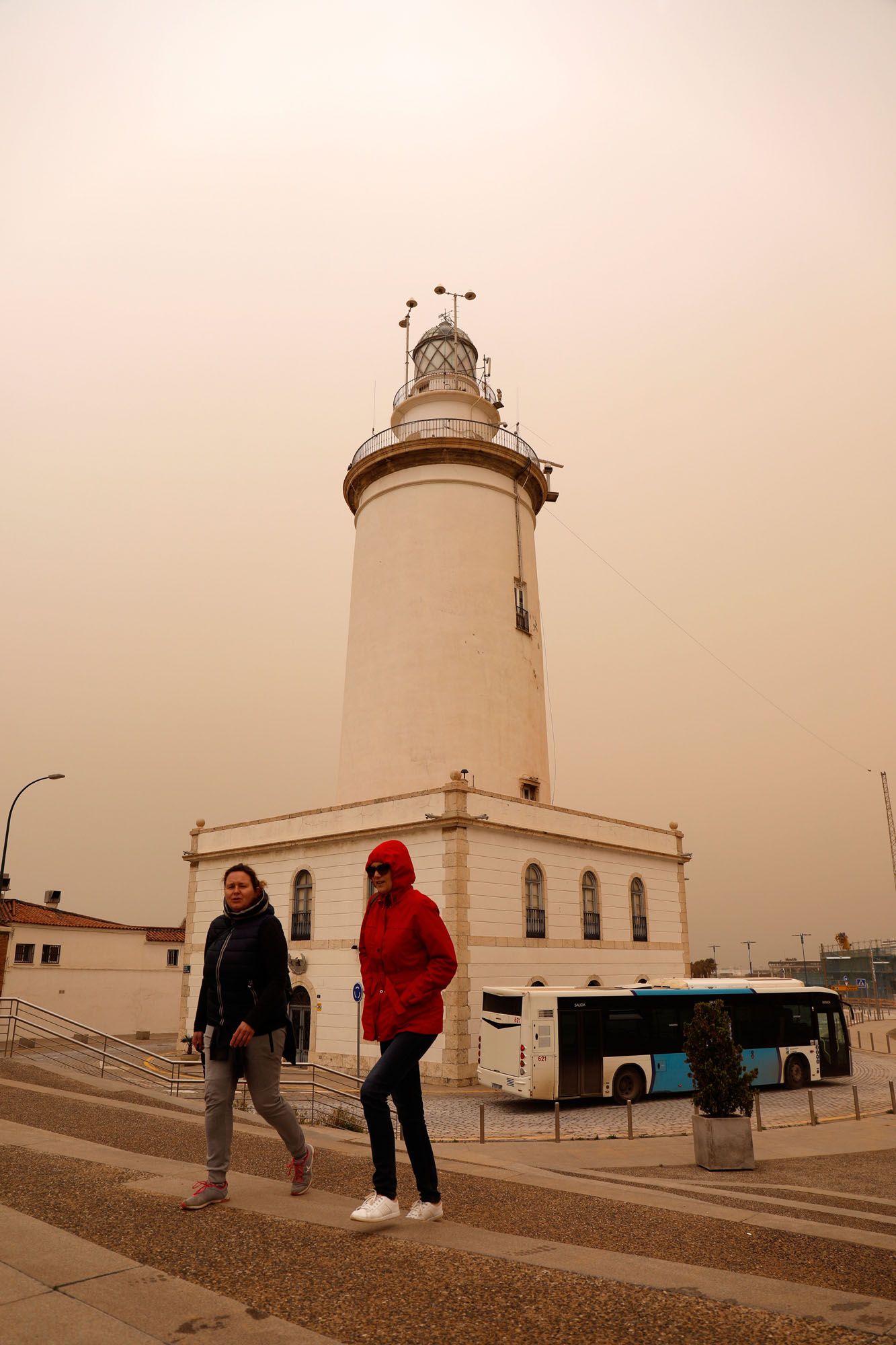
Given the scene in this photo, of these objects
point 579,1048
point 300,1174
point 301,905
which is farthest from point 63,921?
point 300,1174

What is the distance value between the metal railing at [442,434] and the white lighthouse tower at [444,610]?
0.18 feet

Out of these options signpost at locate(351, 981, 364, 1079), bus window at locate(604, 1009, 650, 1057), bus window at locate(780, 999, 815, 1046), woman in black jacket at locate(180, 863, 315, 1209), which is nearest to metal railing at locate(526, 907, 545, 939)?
signpost at locate(351, 981, 364, 1079)

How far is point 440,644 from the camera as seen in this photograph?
93.9 ft

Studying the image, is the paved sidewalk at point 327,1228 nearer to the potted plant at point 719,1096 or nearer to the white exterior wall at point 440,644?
the potted plant at point 719,1096

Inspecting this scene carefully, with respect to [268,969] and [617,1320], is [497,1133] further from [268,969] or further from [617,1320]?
[617,1320]

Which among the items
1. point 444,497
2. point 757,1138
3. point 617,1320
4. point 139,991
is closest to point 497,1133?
point 757,1138

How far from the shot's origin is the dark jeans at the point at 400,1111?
17.6ft

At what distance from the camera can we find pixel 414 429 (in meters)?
32.2

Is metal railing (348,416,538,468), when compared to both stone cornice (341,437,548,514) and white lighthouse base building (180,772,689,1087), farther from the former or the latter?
white lighthouse base building (180,772,689,1087)

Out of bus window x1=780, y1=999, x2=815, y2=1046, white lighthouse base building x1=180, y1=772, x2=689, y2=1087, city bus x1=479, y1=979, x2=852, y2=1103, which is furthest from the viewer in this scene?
white lighthouse base building x1=180, y1=772, x2=689, y2=1087

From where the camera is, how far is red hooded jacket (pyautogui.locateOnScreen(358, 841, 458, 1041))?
18.1 feet

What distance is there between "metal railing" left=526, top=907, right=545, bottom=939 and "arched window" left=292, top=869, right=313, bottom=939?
6.57 metres

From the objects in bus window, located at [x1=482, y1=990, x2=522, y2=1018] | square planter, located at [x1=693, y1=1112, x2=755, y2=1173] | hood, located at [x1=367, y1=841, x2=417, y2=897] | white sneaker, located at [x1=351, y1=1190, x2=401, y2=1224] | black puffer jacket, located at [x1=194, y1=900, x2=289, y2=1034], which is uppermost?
hood, located at [x1=367, y1=841, x2=417, y2=897]

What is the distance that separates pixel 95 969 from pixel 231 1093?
142 ft
